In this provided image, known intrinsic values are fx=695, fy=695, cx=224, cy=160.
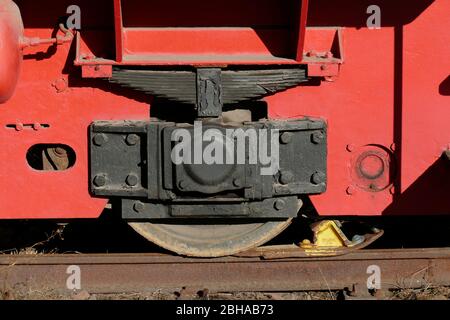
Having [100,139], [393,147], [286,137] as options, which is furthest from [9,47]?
[393,147]

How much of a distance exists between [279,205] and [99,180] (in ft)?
3.15

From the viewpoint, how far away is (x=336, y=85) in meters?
3.63

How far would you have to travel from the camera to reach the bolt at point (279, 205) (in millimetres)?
3717

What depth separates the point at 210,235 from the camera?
393 centimetres

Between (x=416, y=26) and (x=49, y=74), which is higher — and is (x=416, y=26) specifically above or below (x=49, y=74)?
above

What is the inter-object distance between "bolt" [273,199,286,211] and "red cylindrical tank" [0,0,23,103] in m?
1.47

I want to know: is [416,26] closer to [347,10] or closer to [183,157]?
[347,10]

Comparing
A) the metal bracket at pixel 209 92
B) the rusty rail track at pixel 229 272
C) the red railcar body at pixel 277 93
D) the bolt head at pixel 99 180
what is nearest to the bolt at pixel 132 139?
the red railcar body at pixel 277 93

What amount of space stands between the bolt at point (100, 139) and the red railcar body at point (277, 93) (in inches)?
2.8

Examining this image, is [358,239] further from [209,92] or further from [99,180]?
[99,180]

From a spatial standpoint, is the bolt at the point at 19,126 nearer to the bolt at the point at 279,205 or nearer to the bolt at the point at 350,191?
the bolt at the point at 279,205

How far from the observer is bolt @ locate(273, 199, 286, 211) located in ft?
12.2

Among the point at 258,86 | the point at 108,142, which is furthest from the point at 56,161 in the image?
the point at 258,86
